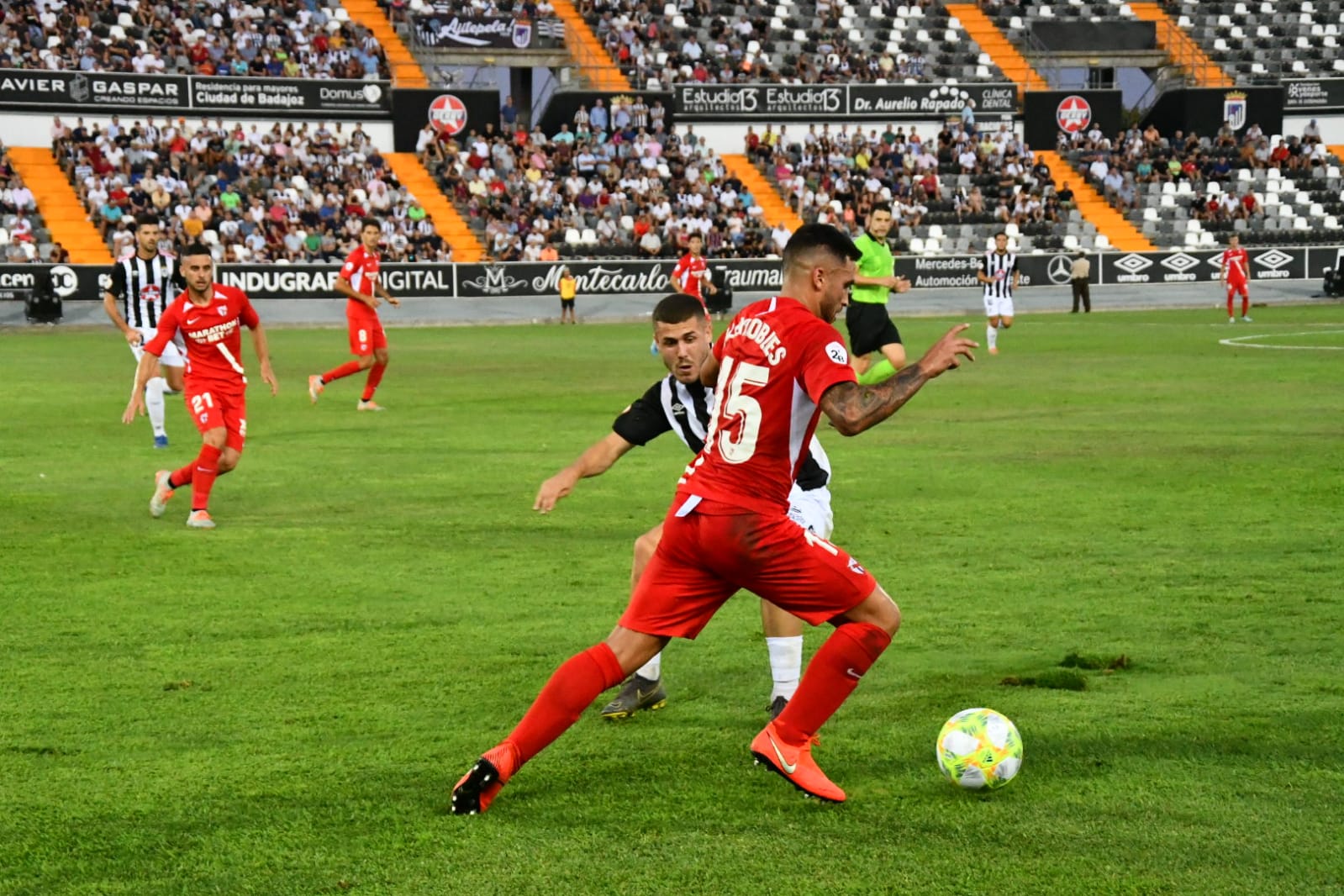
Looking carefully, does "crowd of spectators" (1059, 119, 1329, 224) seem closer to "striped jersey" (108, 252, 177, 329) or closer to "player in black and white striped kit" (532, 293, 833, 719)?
"striped jersey" (108, 252, 177, 329)

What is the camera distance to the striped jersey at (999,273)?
29584mm

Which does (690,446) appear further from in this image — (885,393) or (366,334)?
(366,334)

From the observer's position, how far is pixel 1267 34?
60625 mm

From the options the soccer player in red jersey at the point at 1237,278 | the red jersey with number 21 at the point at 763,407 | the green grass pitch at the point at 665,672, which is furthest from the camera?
the soccer player in red jersey at the point at 1237,278

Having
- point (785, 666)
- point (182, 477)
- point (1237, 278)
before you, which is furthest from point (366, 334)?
point (1237, 278)

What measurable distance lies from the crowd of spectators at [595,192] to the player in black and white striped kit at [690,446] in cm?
3804

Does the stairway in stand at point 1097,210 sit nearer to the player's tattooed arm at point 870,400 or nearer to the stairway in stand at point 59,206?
the stairway in stand at point 59,206

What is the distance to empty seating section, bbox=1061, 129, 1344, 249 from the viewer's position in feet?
170

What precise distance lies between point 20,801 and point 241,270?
37.1 meters

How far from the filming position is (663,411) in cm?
653

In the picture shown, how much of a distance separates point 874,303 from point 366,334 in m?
6.83

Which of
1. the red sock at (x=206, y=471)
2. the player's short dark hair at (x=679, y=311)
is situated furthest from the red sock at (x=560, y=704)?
the red sock at (x=206, y=471)

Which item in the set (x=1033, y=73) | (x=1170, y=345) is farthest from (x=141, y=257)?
(x=1033, y=73)

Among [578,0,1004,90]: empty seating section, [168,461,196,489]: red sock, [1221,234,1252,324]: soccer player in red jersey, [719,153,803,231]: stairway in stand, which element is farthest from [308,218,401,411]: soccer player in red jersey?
[578,0,1004,90]: empty seating section
